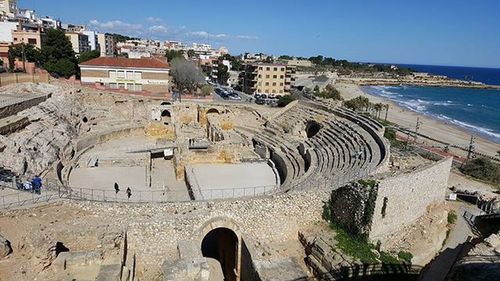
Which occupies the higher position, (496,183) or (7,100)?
(7,100)

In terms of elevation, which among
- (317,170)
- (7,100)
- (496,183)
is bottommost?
(496,183)

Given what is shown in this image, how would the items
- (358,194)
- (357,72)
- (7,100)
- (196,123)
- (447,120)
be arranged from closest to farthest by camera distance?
(358,194) → (7,100) → (196,123) → (447,120) → (357,72)

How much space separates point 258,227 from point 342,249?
3395 millimetres

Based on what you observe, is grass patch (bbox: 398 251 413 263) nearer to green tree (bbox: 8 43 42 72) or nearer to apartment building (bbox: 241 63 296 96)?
green tree (bbox: 8 43 42 72)

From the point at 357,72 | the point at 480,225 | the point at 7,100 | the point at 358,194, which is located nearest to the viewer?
the point at 480,225

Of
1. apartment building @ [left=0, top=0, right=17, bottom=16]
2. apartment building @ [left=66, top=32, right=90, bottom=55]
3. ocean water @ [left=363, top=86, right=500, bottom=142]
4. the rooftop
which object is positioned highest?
apartment building @ [left=0, top=0, right=17, bottom=16]

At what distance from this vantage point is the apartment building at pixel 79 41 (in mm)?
78938

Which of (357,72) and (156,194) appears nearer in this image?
(156,194)

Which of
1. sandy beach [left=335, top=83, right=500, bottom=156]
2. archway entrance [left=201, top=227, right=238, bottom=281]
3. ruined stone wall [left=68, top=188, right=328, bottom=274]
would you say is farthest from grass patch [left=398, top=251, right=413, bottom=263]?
sandy beach [left=335, top=83, right=500, bottom=156]

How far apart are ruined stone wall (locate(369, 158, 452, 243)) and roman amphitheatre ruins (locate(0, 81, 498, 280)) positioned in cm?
7

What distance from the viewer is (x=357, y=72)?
516 ft

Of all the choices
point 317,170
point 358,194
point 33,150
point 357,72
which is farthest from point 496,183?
point 357,72

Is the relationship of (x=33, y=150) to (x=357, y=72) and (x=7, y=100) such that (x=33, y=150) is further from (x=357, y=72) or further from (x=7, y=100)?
(x=357, y=72)

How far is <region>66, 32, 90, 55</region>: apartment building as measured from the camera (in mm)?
78938
